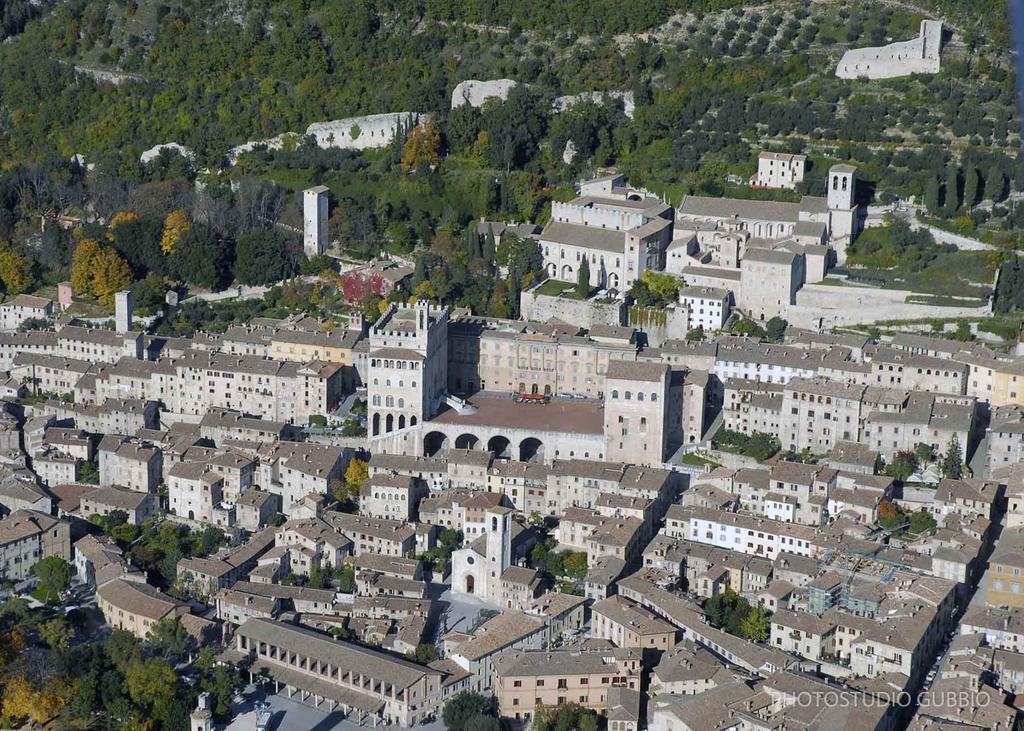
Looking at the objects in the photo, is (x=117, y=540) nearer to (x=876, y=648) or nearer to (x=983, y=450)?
(x=876, y=648)

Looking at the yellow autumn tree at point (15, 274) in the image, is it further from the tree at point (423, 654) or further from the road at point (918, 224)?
the road at point (918, 224)

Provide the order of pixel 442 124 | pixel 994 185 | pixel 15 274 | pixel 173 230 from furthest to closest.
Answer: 1. pixel 442 124
2. pixel 15 274
3. pixel 173 230
4. pixel 994 185

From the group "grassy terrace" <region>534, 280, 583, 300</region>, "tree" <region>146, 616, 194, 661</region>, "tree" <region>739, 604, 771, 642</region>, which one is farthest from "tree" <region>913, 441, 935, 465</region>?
"tree" <region>146, 616, 194, 661</region>

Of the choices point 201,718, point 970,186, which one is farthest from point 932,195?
point 201,718

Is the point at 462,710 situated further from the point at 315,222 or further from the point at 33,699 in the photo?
the point at 315,222

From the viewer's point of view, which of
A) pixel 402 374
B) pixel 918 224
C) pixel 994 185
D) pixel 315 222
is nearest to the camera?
pixel 402 374

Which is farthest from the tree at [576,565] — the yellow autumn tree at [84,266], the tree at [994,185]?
the yellow autumn tree at [84,266]
